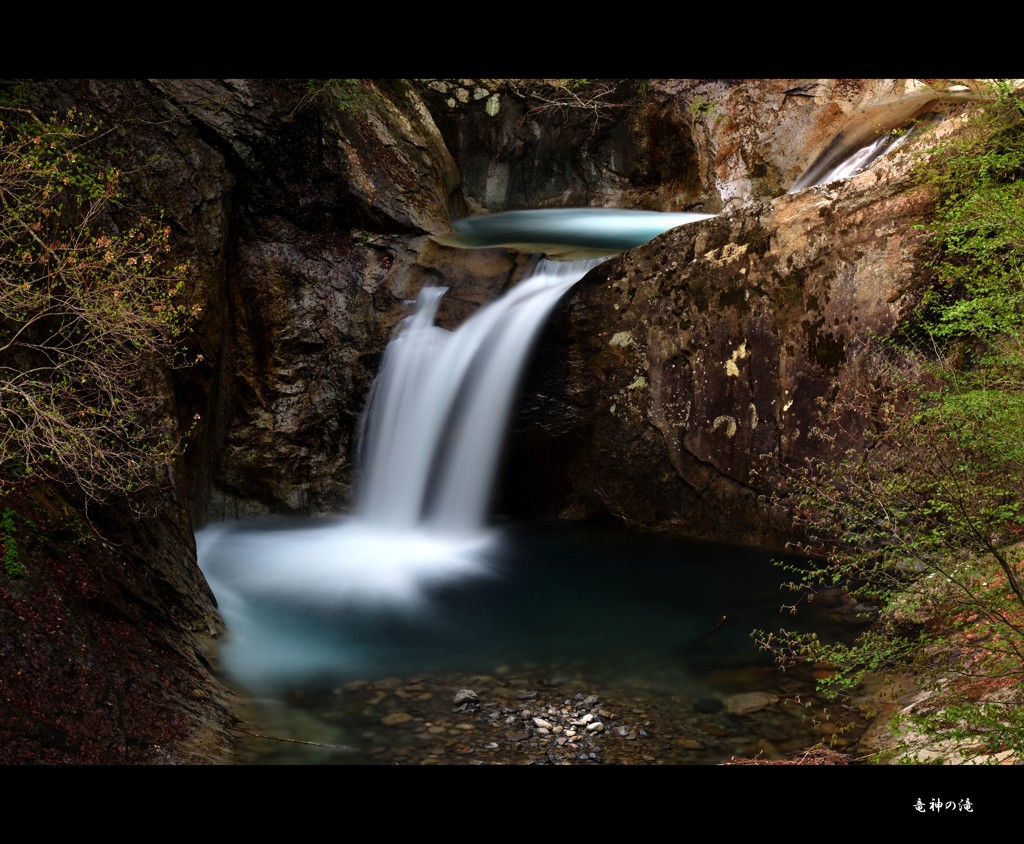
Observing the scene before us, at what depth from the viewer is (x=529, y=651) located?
19.6 feet

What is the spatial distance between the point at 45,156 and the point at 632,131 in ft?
33.3

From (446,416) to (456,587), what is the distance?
229 cm

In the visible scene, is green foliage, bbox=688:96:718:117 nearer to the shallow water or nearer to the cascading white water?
the cascading white water

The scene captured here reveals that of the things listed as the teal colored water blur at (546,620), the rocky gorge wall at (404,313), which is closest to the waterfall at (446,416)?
the rocky gorge wall at (404,313)

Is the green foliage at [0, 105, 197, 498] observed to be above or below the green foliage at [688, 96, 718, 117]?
below

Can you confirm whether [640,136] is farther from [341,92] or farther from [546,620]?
[546,620]

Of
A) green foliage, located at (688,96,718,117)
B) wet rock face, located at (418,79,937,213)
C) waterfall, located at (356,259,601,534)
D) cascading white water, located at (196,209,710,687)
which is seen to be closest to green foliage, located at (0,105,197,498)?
cascading white water, located at (196,209,710,687)

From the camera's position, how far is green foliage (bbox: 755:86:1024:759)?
13.0 feet

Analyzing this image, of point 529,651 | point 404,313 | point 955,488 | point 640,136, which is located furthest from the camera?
point 640,136

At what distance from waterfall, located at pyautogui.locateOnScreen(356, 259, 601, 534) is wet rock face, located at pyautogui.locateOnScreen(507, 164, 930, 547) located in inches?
16.9

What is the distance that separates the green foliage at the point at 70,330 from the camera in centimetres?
434

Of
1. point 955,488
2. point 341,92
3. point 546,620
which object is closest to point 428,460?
point 546,620

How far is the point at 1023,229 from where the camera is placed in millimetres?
4637

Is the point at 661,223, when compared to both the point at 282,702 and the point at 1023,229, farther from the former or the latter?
the point at 282,702
